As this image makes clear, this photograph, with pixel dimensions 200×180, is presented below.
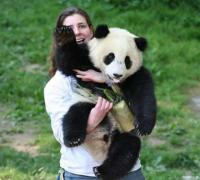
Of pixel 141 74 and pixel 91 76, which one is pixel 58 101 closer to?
pixel 91 76

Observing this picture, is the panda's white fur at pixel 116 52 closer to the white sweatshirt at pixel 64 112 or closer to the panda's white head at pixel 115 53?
the panda's white head at pixel 115 53

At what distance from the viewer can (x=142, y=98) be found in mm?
3166

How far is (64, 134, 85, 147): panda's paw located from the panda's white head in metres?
0.31

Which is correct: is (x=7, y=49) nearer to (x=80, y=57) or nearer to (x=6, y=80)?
(x=6, y=80)

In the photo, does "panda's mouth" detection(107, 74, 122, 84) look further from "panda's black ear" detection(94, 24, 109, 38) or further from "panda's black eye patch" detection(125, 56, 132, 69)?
"panda's black ear" detection(94, 24, 109, 38)

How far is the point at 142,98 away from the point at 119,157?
31 centimetres

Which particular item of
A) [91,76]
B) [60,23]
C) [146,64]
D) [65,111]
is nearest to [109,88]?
[91,76]

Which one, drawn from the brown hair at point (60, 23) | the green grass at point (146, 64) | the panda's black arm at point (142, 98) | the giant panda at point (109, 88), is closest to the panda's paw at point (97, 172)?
the giant panda at point (109, 88)

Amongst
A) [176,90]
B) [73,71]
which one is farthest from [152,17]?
[73,71]

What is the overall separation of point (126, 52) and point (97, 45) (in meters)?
0.15

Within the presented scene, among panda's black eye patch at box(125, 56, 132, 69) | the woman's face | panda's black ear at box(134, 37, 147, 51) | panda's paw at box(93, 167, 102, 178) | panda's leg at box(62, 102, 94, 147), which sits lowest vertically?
panda's paw at box(93, 167, 102, 178)

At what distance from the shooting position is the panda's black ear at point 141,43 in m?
3.15

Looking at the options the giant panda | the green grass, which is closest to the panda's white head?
the giant panda

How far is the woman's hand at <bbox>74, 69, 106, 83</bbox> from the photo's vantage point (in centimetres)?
312
